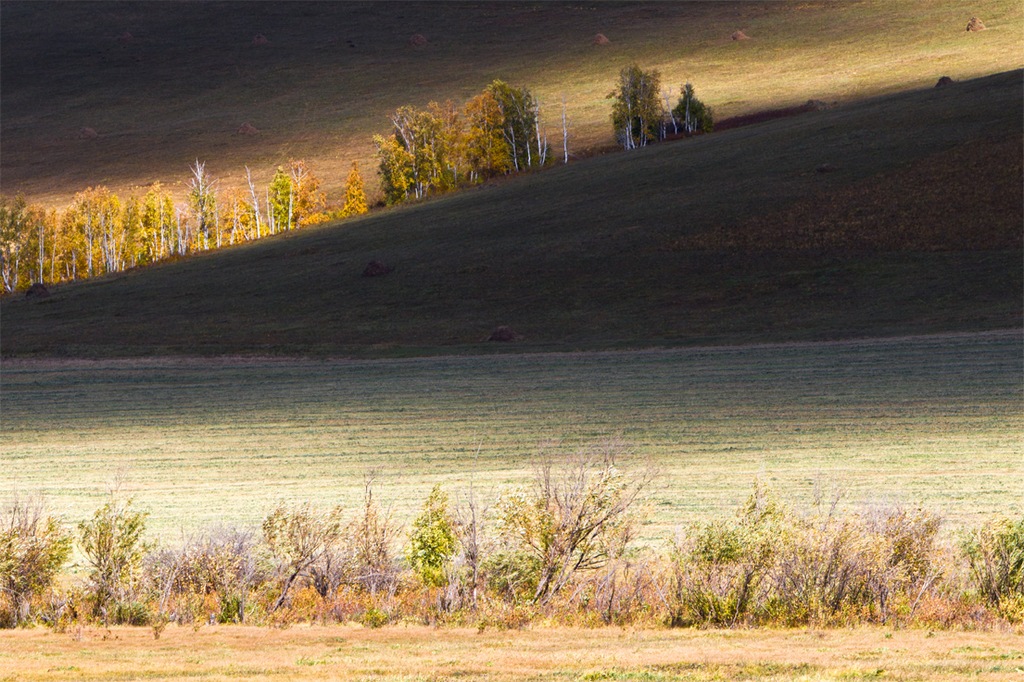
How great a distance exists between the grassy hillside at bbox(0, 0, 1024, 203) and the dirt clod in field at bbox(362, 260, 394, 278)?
143 ft

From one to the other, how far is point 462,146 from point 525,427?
77669 mm

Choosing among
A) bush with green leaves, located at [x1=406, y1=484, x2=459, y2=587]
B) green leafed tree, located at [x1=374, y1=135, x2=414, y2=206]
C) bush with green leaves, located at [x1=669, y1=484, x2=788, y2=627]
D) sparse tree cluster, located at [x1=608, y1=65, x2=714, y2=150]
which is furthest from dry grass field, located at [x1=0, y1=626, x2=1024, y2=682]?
sparse tree cluster, located at [x1=608, y1=65, x2=714, y2=150]

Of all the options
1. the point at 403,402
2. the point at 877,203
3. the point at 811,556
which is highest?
the point at 877,203

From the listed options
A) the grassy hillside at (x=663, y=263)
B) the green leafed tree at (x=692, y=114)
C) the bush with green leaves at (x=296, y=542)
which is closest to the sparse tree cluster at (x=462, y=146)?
the green leafed tree at (x=692, y=114)

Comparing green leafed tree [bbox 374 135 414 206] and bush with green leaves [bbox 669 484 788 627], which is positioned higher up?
green leafed tree [bbox 374 135 414 206]

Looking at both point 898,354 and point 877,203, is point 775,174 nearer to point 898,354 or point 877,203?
point 877,203

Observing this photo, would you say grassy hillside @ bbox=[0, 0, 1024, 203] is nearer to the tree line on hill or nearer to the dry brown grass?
the tree line on hill

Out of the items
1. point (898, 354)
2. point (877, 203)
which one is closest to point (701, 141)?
point (877, 203)

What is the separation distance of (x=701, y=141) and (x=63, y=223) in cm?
5632

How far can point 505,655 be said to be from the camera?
12.9 meters

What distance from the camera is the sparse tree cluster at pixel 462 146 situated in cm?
10144

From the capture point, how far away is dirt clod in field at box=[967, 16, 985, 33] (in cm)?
11781

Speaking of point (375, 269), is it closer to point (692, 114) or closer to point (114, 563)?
point (692, 114)

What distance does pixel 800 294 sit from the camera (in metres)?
54.2
